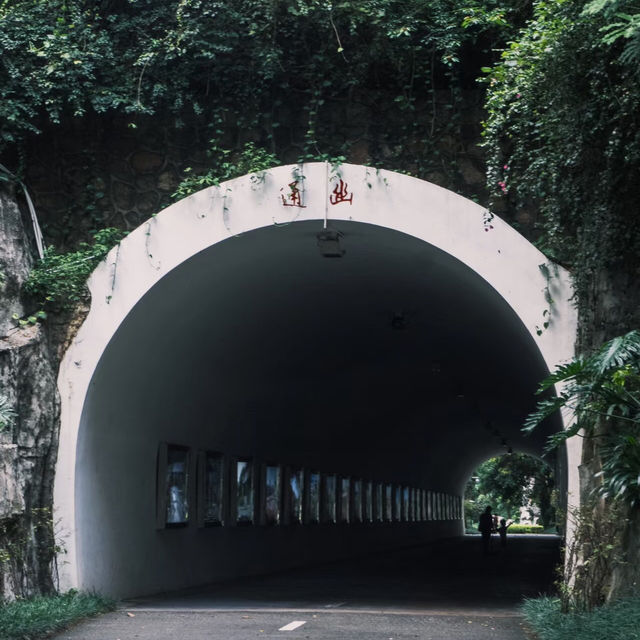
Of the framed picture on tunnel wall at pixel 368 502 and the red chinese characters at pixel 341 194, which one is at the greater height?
the red chinese characters at pixel 341 194

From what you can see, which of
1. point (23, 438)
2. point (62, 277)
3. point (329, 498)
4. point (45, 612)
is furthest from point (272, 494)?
point (45, 612)

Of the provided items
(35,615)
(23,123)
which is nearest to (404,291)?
(23,123)

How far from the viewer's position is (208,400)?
49.4 ft

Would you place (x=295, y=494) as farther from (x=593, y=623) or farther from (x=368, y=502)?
(x=593, y=623)

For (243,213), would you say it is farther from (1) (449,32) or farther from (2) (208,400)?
(2) (208,400)

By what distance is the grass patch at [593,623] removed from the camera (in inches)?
285

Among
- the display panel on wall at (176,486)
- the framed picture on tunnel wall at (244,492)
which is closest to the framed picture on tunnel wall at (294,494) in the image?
the framed picture on tunnel wall at (244,492)

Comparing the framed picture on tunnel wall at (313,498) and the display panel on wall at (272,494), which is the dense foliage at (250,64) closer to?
the display panel on wall at (272,494)

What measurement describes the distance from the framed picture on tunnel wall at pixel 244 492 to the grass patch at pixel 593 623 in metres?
7.79

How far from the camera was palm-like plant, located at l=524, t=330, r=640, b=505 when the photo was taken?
8453mm

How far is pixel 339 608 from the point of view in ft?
38.8

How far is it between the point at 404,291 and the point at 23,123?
576cm

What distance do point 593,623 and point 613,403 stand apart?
6.33ft

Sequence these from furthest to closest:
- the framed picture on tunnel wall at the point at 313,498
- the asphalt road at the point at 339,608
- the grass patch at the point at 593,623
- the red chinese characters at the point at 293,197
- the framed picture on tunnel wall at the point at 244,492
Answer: the framed picture on tunnel wall at the point at 313,498, the framed picture on tunnel wall at the point at 244,492, the red chinese characters at the point at 293,197, the asphalt road at the point at 339,608, the grass patch at the point at 593,623
